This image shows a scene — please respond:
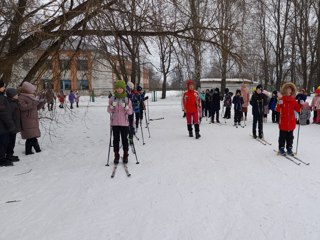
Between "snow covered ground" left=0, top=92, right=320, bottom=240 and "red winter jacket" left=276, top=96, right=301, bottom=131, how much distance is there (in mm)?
808

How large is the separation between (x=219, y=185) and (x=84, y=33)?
5048mm

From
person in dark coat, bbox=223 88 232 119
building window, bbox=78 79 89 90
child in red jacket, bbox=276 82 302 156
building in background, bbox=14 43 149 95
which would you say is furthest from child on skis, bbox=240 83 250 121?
building window, bbox=78 79 89 90

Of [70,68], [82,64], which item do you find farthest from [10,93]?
[82,64]

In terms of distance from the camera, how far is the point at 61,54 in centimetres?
881

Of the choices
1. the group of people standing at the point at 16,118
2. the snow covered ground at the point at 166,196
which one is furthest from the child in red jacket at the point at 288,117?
the group of people standing at the point at 16,118

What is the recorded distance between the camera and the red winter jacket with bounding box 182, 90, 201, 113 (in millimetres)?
11133

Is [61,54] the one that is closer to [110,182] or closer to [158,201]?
[110,182]

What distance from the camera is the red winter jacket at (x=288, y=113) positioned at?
798 centimetres

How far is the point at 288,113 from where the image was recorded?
26.3ft

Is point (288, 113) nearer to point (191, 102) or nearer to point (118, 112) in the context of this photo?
point (191, 102)

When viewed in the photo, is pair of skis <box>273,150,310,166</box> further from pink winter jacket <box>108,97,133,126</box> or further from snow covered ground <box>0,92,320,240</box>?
pink winter jacket <box>108,97,133,126</box>

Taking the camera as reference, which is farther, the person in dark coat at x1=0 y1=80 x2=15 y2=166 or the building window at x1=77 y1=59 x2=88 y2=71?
the building window at x1=77 y1=59 x2=88 y2=71

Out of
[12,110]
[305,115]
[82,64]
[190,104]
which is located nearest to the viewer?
[12,110]

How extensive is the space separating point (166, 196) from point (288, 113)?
4436 mm
